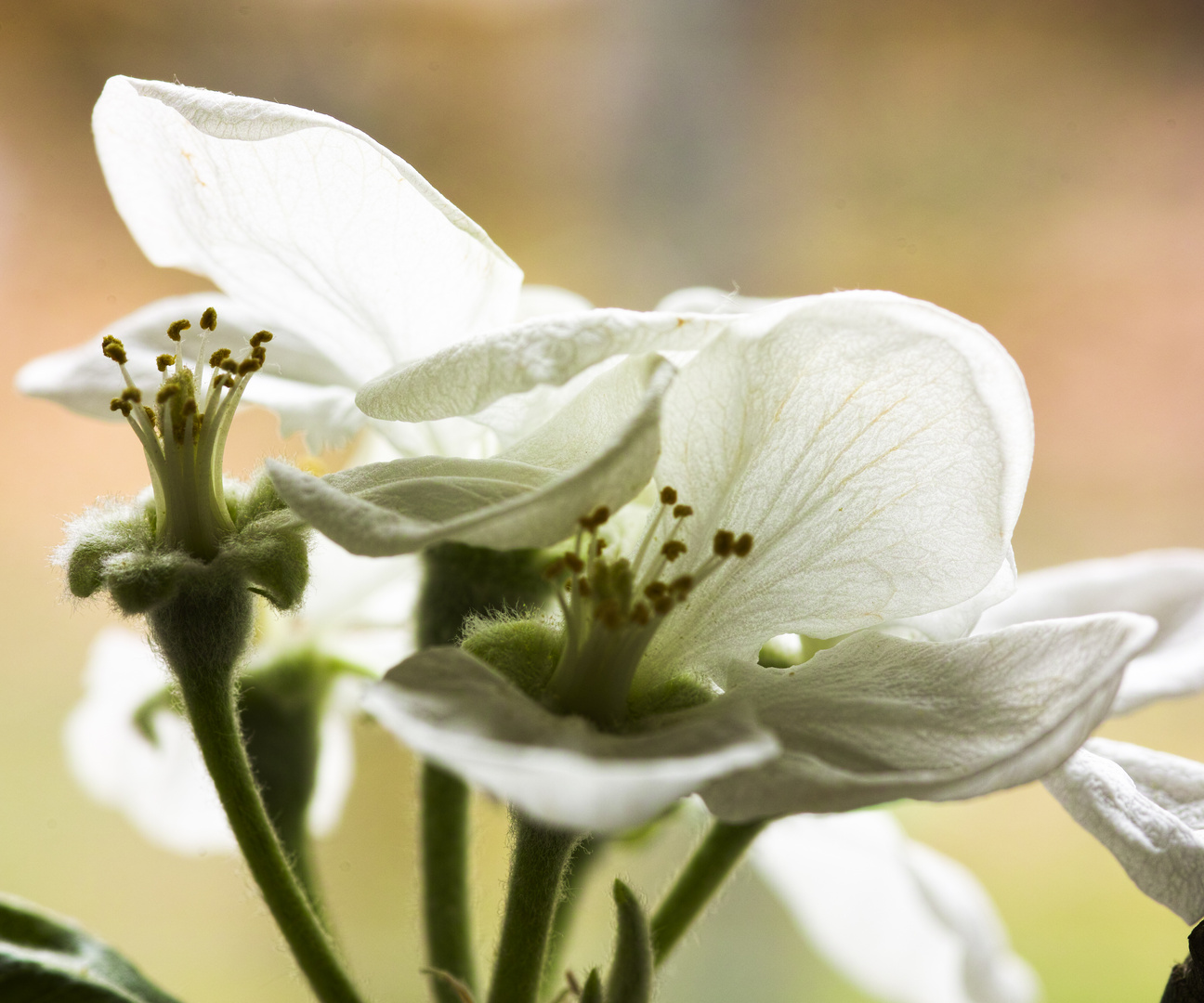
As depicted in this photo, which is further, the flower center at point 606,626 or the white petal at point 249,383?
the white petal at point 249,383

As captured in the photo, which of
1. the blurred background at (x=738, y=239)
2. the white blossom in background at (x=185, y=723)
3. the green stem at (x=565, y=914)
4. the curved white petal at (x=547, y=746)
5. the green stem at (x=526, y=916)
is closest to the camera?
the curved white petal at (x=547, y=746)

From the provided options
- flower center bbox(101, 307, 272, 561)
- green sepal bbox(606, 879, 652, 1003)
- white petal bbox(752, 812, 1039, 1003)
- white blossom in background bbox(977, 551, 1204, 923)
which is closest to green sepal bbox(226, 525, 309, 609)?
flower center bbox(101, 307, 272, 561)

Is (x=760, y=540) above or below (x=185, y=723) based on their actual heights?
above

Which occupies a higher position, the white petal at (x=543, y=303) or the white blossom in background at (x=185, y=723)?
the white petal at (x=543, y=303)

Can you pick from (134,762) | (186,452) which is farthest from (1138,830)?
(134,762)

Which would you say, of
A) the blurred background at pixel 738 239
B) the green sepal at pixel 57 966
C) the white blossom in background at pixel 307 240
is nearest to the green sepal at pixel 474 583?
the white blossom in background at pixel 307 240

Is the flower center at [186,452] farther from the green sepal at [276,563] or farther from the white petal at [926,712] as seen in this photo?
the white petal at [926,712]

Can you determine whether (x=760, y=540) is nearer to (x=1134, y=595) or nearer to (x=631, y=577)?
(x=631, y=577)

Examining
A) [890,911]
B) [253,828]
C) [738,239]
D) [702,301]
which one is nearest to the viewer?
[253,828]
